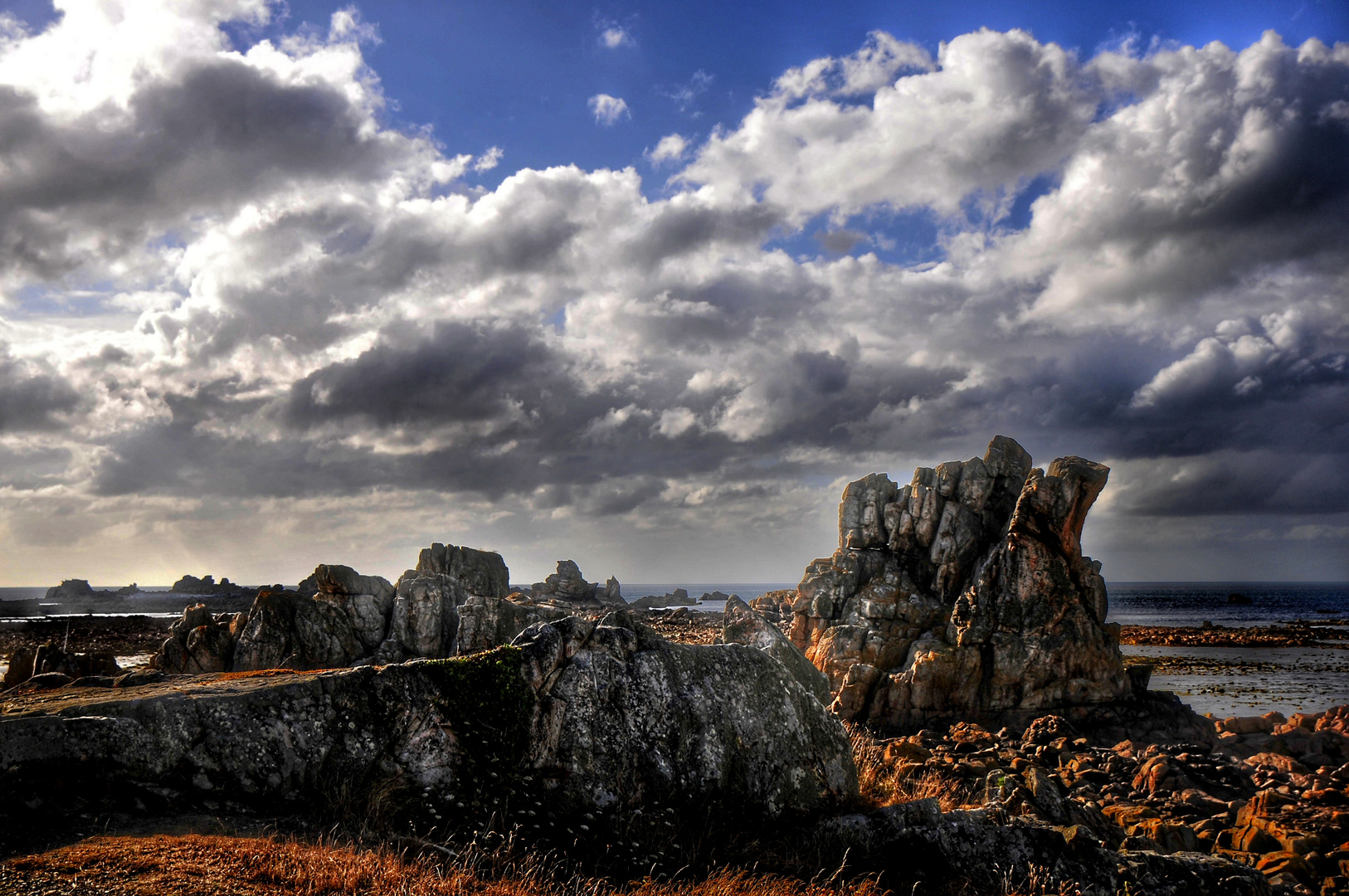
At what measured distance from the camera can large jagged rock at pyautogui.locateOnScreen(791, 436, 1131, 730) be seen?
34344 mm

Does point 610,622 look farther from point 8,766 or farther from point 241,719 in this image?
point 8,766

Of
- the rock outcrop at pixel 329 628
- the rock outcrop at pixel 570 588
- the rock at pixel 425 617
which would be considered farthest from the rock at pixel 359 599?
the rock outcrop at pixel 570 588

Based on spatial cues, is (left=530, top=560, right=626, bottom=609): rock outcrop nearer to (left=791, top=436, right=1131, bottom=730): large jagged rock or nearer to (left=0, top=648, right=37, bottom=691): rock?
(left=791, top=436, right=1131, bottom=730): large jagged rock

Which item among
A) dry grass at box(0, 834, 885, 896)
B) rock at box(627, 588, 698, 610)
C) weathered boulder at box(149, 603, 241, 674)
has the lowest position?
rock at box(627, 588, 698, 610)

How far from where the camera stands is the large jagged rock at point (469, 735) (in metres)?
6.92

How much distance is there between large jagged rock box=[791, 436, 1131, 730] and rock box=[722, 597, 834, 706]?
910 inches

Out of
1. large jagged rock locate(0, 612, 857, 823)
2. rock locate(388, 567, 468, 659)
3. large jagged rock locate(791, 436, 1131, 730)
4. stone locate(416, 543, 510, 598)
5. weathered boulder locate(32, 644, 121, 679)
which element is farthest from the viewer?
stone locate(416, 543, 510, 598)

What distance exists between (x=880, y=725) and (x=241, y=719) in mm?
32528

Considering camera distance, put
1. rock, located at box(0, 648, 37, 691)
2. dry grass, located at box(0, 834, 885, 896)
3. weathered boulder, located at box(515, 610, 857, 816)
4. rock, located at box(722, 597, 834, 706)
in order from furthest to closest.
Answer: rock, located at box(0, 648, 37, 691) → rock, located at box(722, 597, 834, 706) → weathered boulder, located at box(515, 610, 857, 816) → dry grass, located at box(0, 834, 885, 896)

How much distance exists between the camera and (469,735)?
7.87 m

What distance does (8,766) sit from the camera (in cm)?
640

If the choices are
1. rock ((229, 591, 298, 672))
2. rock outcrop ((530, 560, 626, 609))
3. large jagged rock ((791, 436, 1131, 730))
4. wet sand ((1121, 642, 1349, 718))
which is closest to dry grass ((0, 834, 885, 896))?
rock ((229, 591, 298, 672))

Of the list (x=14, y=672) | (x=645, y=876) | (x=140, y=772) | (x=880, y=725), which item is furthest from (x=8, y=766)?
(x=880, y=725)

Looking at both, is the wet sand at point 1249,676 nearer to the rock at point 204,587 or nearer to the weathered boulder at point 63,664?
the weathered boulder at point 63,664
